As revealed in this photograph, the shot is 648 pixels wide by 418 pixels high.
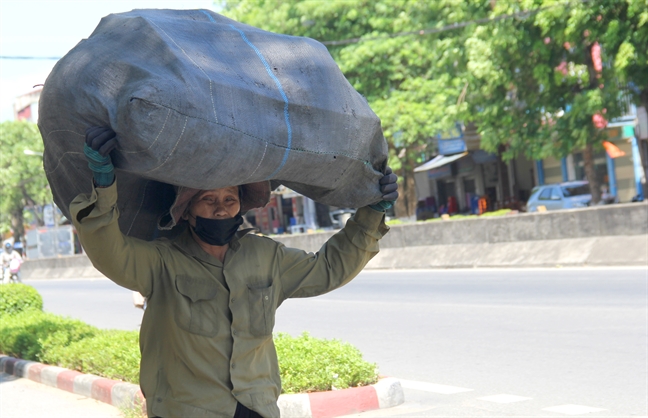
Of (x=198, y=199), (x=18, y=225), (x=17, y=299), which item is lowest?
(x=17, y=299)

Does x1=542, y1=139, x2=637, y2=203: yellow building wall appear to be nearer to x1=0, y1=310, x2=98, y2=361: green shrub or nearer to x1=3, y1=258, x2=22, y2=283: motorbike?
x1=3, y1=258, x2=22, y2=283: motorbike

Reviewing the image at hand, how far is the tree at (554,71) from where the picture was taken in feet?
56.9

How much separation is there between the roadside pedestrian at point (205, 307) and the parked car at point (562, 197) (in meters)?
23.8

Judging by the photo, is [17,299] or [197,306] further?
[17,299]

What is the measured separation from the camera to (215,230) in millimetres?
3059

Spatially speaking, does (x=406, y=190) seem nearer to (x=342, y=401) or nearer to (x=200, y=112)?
(x=342, y=401)

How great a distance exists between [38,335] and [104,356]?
7.15ft

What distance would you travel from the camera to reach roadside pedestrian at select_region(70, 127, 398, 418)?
291 cm

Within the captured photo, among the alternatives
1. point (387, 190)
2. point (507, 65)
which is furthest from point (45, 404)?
point (507, 65)

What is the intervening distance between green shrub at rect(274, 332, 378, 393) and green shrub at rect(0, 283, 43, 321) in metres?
6.79

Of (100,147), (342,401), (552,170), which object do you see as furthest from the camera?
(552,170)

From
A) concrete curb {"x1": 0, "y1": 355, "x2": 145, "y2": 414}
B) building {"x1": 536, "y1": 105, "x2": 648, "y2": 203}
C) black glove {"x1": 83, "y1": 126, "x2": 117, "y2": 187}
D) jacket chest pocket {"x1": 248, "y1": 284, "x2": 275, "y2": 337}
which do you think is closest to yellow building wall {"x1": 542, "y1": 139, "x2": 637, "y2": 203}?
building {"x1": 536, "y1": 105, "x2": 648, "y2": 203}

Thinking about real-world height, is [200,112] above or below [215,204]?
above

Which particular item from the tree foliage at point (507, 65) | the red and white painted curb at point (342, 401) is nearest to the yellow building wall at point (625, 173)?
the tree foliage at point (507, 65)
